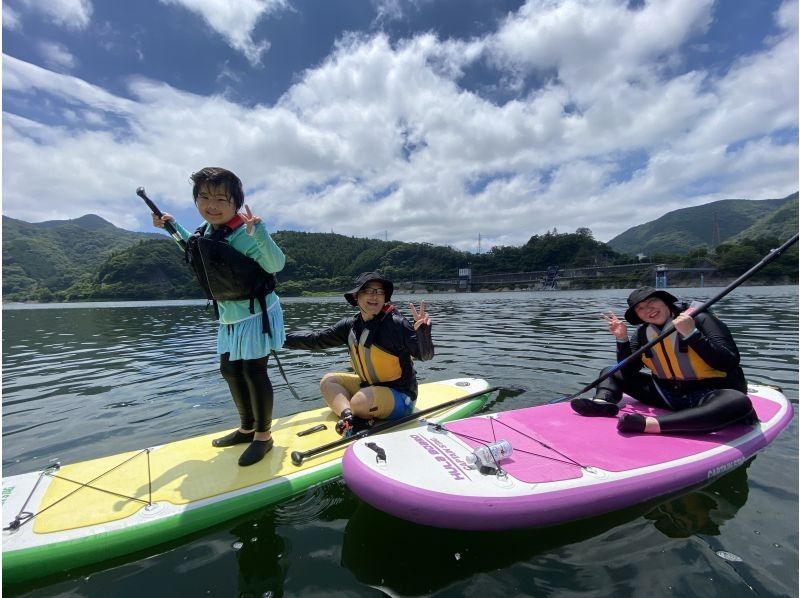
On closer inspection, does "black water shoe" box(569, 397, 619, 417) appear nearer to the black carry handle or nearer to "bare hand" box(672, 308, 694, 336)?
"bare hand" box(672, 308, 694, 336)

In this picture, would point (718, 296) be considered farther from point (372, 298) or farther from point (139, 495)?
point (139, 495)

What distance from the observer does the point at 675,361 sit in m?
4.62

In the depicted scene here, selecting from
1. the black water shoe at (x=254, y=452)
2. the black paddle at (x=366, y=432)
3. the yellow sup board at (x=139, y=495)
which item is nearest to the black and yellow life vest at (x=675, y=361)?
the black paddle at (x=366, y=432)

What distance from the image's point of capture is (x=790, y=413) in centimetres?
487

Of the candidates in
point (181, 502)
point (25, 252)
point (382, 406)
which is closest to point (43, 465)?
point (181, 502)

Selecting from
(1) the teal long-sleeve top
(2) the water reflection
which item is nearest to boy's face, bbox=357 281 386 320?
(1) the teal long-sleeve top

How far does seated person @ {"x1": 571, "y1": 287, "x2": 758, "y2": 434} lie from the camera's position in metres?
4.09

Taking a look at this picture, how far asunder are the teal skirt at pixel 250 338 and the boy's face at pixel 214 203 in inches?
38.0

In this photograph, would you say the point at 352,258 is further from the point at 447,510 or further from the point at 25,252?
the point at 447,510

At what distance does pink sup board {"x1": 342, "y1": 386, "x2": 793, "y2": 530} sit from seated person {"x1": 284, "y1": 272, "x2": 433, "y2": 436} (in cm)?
81

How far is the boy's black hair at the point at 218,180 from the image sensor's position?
3494 millimetres

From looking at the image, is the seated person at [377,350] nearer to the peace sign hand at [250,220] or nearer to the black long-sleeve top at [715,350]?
the peace sign hand at [250,220]

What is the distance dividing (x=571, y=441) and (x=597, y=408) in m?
1.06

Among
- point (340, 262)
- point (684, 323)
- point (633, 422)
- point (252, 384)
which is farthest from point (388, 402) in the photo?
point (340, 262)
